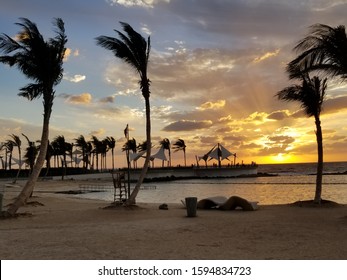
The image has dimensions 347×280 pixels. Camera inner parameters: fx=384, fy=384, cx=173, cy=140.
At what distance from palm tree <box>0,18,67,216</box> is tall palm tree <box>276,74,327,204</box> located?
11474 millimetres

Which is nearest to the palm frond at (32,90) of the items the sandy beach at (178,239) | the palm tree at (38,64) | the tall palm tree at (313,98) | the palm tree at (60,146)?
the palm tree at (38,64)

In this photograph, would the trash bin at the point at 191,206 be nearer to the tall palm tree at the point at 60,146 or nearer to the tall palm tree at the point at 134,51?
the tall palm tree at the point at 134,51

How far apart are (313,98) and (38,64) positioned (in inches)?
543

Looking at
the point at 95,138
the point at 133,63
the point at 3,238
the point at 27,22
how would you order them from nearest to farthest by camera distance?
the point at 3,238, the point at 27,22, the point at 133,63, the point at 95,138

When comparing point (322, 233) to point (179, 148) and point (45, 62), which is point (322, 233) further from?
point (179, 148)

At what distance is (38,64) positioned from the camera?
694 inches

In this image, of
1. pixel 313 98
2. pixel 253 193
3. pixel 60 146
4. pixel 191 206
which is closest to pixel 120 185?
pixel 191 206

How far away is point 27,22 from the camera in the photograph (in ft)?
56.4

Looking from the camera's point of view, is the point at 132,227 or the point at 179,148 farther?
the point at 179,148

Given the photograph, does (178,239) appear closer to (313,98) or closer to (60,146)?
(313,98)

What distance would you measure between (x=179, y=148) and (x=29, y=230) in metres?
106

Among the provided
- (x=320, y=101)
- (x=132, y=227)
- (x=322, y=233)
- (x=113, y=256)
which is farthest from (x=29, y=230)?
(x=320, y=101)

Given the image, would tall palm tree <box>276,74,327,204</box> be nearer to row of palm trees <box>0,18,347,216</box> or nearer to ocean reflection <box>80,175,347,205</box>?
row of palm trees <box>0,18,347,216</box>

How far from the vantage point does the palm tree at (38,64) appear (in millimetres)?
17297
